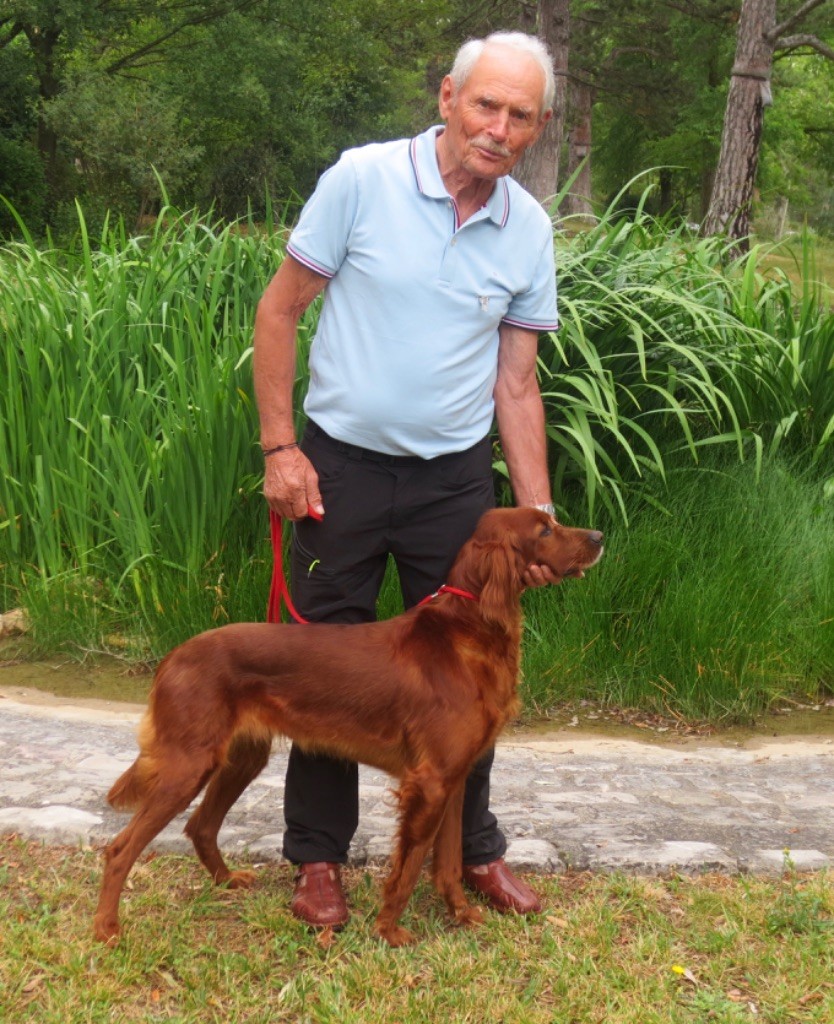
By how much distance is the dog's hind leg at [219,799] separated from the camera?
9.73 feet

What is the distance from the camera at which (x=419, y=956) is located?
2766 mm

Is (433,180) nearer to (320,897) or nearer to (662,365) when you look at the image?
(320,897)

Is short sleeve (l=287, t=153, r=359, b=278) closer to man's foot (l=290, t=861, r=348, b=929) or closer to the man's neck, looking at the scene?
the man's neck

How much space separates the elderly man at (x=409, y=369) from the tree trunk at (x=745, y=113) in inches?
335

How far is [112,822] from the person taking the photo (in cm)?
335

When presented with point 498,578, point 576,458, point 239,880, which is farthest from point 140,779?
point 576,458

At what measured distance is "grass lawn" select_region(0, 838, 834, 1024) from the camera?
2549 mm

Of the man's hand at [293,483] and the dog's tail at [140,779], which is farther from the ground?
the man's hand at [293,483]

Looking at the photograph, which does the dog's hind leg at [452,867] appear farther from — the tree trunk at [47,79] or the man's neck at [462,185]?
the tree trunk at [47,79]

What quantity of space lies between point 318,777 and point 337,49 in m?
26.0

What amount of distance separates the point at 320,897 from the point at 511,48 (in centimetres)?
214

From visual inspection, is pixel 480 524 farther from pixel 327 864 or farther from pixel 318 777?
pixel 327 864

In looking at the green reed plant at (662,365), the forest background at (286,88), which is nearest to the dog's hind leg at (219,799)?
the green reed plant at (662,365)

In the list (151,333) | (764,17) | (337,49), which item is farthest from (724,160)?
(337,49)
